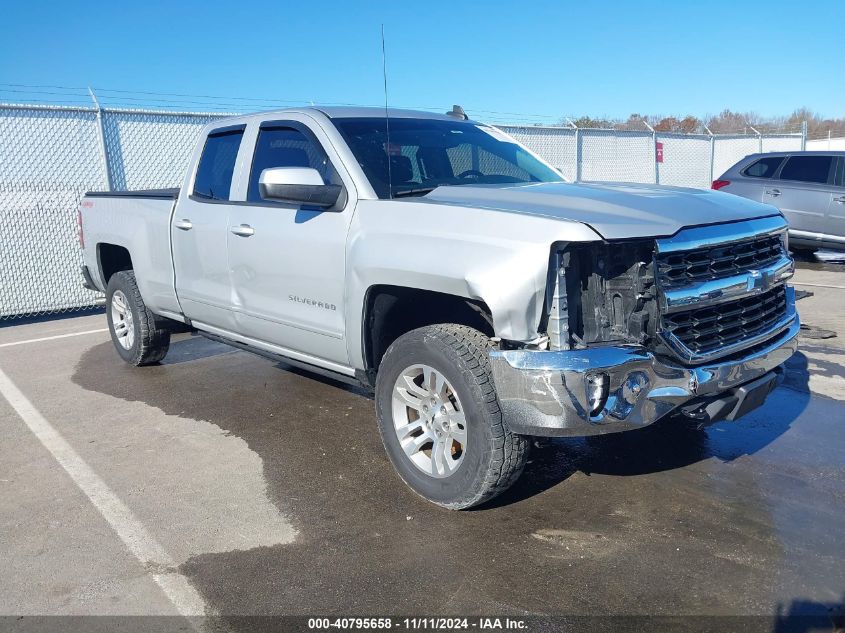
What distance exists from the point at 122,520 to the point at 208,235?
6.78 feet

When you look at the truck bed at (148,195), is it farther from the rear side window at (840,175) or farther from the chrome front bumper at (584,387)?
the rear side window at (840,175)

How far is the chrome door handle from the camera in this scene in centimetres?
464

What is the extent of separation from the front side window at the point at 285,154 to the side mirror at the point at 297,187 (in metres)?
0.18

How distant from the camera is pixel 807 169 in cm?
1118

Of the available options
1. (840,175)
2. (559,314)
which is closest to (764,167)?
(840,175)

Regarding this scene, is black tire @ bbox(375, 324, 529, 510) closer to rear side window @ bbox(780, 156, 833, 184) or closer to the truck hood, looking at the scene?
the truck hood

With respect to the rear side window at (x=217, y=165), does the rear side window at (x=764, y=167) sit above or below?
below

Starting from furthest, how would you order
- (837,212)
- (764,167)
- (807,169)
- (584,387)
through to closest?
1. (764,167)
2. (807,169)
3. (837,212)
4. (584,387)

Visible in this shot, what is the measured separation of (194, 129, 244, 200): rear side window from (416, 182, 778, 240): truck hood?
1.76 meters

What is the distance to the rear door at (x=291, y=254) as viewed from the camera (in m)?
4.10

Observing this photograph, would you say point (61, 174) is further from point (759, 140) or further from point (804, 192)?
point (759, 140)

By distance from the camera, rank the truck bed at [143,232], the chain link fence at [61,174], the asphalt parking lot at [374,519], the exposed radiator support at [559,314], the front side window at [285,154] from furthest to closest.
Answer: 1. the chain link fence at [61,174]
2. the truck bed at [143,232]
3. the front side window at [285,154]
4. the exposed radiator support at [559,314]
5. the asphalt parking lot at [374,519]

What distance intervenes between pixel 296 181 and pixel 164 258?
219 centimetres

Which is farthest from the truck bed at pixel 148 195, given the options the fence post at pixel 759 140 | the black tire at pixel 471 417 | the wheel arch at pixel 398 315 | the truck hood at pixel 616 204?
the fence post at pixel 759 140
